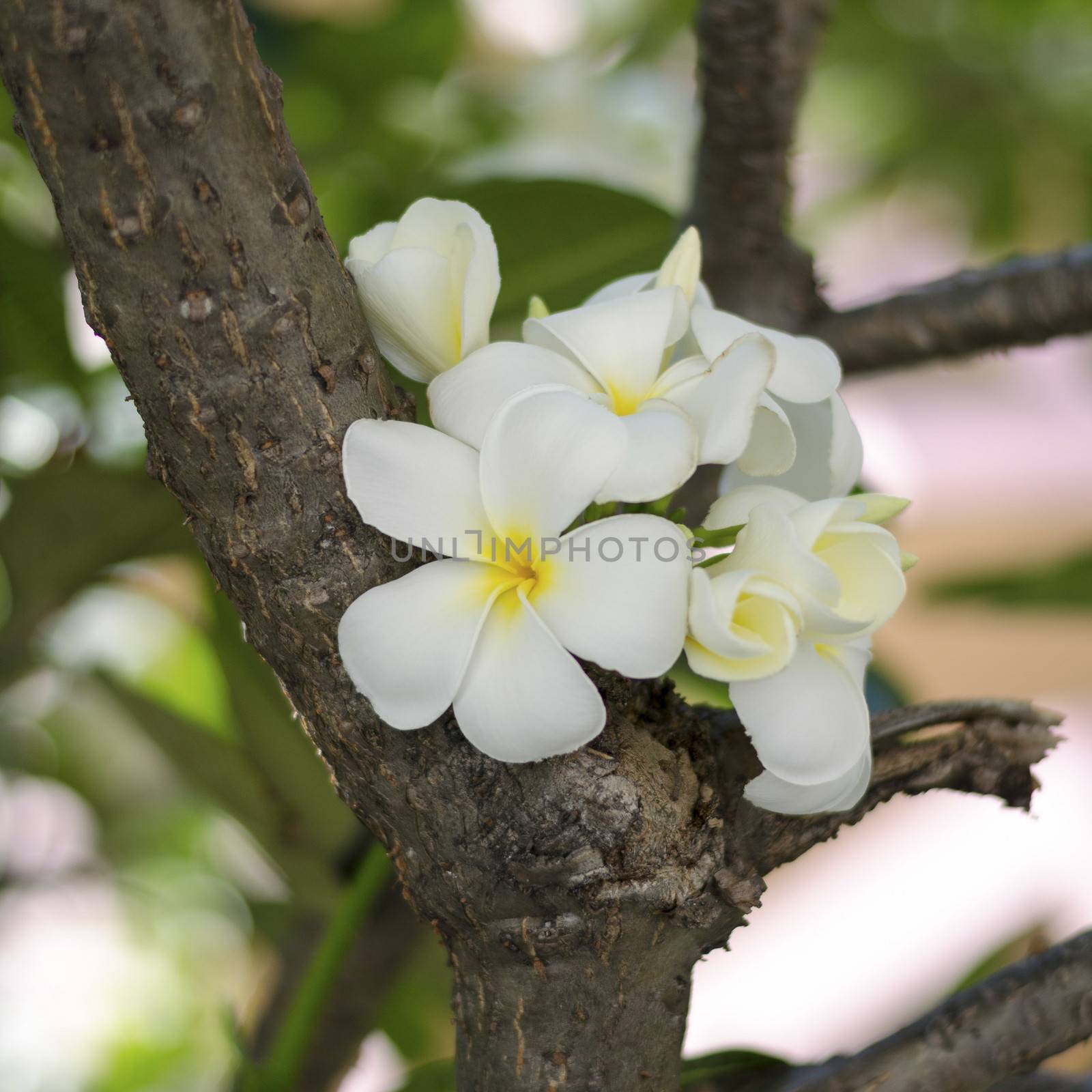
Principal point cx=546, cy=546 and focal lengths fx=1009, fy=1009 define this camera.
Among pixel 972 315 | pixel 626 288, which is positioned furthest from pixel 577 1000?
pixel 972 315

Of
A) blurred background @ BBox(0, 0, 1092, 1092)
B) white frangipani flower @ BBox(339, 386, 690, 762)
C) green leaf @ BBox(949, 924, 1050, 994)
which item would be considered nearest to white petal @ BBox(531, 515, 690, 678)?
white frangipani flower @ BBox(339, 386, 690, 762)

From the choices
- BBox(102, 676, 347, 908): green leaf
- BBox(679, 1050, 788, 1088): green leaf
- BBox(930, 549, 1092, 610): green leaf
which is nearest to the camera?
BBox(679, 1050, 788, 1088): green leaf

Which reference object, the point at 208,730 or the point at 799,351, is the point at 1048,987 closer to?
the point at 799,351

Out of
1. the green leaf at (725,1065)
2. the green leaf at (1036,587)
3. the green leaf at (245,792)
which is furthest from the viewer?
the green leaf at (1036,587)

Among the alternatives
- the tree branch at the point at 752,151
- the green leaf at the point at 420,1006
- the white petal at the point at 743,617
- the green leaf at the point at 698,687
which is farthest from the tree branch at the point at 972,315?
the green leaf at the point at 420,1006

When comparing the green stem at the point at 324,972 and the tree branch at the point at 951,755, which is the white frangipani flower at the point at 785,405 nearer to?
the tree branch at the point at 951,755

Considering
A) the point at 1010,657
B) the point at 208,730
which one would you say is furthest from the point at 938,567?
the point at 208,730

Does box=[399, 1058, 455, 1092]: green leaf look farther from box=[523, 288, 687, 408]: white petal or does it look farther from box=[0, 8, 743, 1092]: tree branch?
box=[523, 288, 687, 408]: white petal

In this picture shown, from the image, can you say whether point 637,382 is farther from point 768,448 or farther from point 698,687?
point 698,687
